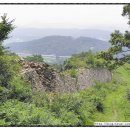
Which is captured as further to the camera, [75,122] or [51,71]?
[51,71]

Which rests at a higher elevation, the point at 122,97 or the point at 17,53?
the point at 17,53

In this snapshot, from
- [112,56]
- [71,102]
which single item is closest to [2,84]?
[71,102]

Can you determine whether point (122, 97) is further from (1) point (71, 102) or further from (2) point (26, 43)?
(2) point (26, 43)

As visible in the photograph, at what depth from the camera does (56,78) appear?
1250 inches

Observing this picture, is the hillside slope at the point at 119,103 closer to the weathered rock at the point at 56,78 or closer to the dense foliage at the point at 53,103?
the dense foliage at the point at 53,103

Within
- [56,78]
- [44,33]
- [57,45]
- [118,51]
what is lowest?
[56,78]

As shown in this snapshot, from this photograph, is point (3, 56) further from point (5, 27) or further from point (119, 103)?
point (119, 103)

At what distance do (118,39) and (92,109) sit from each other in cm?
353

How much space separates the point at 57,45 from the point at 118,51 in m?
2.84

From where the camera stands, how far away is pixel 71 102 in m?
27.9

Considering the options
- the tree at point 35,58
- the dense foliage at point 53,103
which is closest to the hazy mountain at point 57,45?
the dense foliage at point 53,103

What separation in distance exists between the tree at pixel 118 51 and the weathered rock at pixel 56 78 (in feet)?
8.26

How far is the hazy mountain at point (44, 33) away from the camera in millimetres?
26531

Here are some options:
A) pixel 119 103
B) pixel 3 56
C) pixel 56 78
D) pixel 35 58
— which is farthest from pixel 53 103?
pixel 56 78
